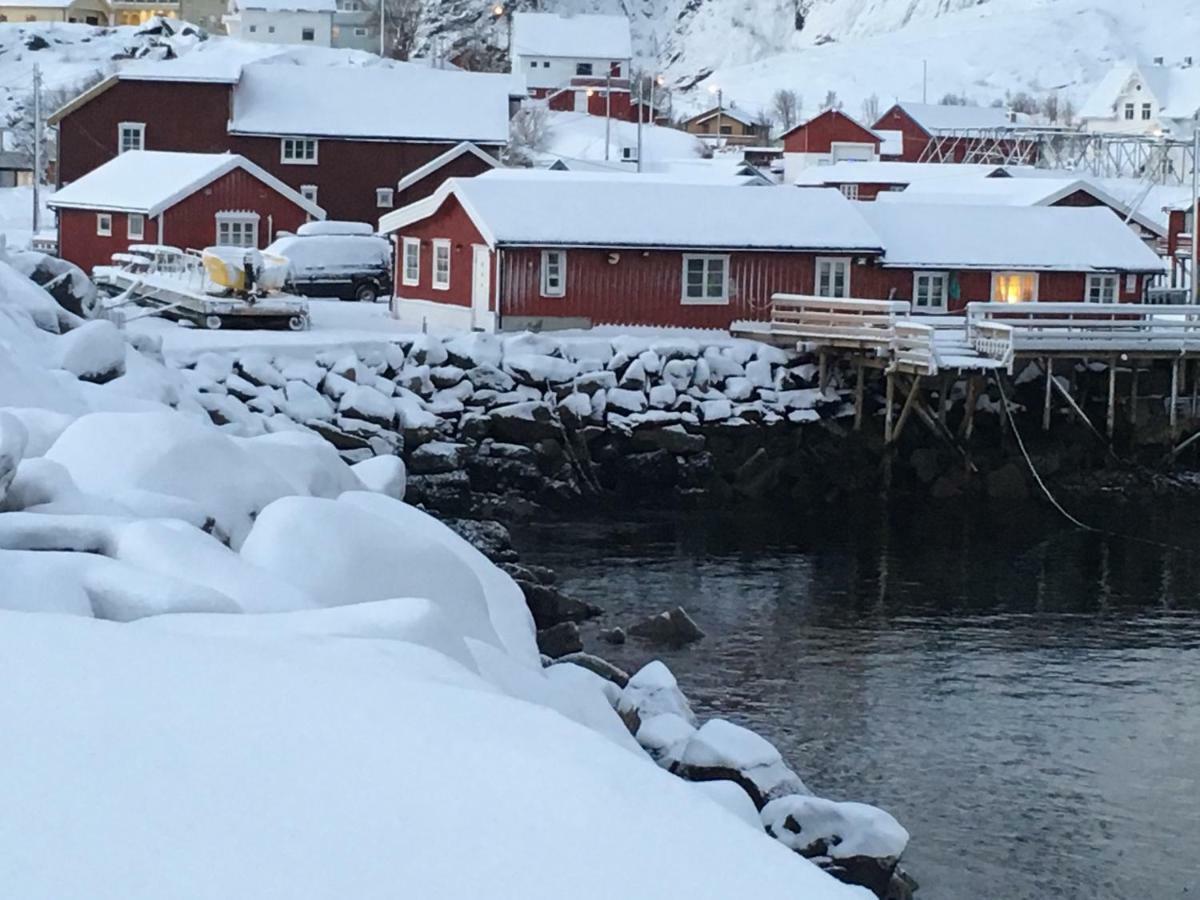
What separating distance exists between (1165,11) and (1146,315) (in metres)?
107

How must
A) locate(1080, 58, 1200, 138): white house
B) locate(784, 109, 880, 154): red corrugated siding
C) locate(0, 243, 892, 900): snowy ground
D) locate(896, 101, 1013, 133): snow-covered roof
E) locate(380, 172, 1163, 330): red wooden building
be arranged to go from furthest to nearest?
locate(1080, 58, 1200, 138): white house < locate(896, 101, 1013, 133): snow-covered roof < locate(784, 109, 880, 154): red corrugated siding < locate(380, 172, 1163, 330): red wooden building < locate(0, 243, 892, 900): snowy ground

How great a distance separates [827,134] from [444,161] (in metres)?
29.0

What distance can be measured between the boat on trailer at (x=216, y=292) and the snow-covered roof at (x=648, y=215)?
136 inches

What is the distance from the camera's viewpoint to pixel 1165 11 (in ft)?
442

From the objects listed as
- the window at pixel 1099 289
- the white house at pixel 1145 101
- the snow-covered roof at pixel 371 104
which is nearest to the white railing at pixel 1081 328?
the window at pixel 1099 289

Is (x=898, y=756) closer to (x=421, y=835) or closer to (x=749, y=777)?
(x=749, y=777)

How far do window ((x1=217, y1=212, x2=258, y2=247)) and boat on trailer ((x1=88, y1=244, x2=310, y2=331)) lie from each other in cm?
484

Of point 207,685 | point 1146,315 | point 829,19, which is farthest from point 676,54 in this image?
point 207,685

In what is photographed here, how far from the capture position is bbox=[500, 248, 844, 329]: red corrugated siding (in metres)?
34.5

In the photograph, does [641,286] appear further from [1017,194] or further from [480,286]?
[1017,194]

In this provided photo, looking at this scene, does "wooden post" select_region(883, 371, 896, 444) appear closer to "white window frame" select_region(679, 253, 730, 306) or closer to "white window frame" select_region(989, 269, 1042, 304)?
"white window frame" select_region(679, 253, 730, 306)

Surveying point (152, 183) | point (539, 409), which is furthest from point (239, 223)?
point (539, 409)

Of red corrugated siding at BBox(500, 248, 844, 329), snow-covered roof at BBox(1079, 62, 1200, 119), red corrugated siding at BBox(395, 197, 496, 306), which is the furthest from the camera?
snow-covered roof at BBox(1079, 62, 1200, 119)

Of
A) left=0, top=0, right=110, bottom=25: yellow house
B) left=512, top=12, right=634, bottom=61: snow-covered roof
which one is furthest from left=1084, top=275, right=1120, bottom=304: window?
left=0, top=0, right=110, bottom=25: yellow house
